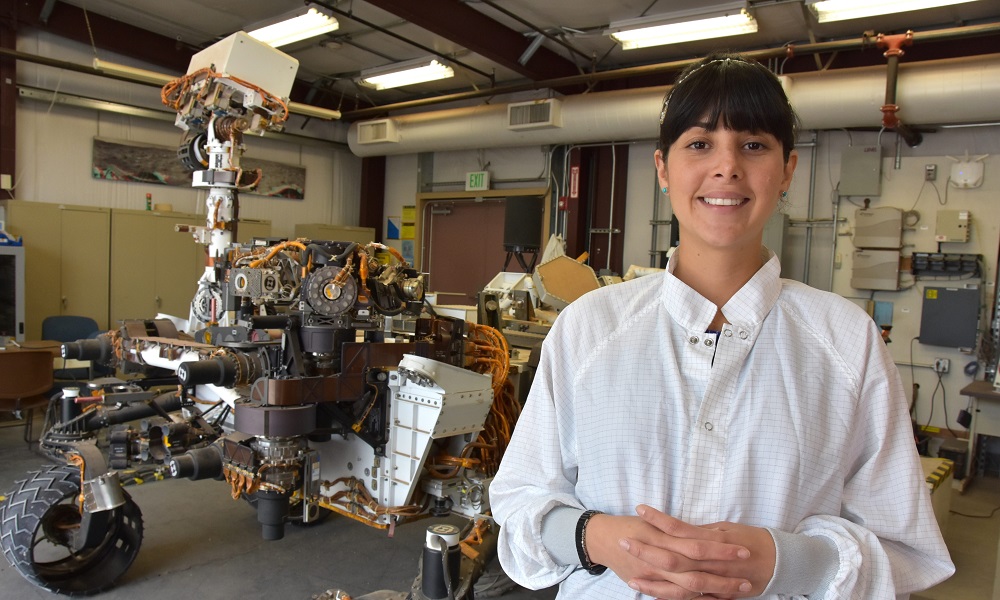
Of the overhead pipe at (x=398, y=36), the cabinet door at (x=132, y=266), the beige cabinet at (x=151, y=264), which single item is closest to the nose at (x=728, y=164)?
the overhead pipe at (x=398, y=36)

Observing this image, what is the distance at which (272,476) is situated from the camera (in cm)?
307

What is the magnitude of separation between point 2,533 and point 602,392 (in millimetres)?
3538

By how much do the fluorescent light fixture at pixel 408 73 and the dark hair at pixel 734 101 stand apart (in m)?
7.10

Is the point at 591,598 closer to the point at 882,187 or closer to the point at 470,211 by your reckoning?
the point at 882,187

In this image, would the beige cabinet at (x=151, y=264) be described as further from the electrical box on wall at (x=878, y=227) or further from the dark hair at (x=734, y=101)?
the dark hair at (x=734, y=101)

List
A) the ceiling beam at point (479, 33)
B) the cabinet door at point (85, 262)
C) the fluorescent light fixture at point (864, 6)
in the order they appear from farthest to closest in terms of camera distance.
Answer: the cabinet door at point (85, 262) < the ceiling beam at point (479, 33) < the fluorescent light fixture at point (864, 6)

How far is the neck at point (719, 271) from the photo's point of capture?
40.3 inches

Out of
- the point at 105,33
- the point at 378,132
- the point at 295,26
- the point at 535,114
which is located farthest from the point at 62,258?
the point at 535,114

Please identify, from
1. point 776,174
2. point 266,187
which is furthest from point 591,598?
point 266,187

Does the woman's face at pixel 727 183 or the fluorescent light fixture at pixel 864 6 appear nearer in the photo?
the woman's face at pixel 727 183

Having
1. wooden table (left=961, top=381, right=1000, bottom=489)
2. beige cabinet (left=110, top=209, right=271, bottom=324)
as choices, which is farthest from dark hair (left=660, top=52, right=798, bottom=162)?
beige cabinet (left=110, top=209, right=271, bottom=324)

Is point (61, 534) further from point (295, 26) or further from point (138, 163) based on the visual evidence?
point (138, 163)

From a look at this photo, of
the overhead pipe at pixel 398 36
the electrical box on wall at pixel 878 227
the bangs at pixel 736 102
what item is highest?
the overhead pipe at pixel 398 36

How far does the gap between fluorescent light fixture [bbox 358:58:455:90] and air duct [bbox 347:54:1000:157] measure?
2.56ft
